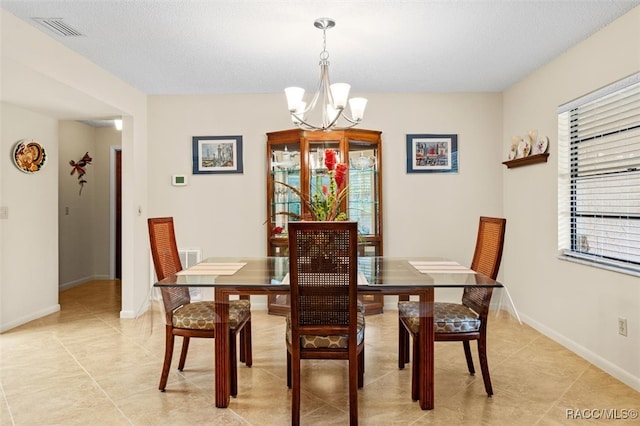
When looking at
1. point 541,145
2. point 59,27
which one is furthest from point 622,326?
point 59,27

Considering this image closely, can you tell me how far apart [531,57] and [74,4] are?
3333mm

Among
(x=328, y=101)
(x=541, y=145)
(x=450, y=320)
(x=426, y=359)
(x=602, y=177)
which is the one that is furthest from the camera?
(x=541, y=145)

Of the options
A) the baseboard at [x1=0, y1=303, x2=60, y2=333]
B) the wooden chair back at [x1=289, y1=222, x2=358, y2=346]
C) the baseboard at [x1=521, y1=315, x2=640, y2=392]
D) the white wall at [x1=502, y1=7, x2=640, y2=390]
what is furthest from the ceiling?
the baseboard at [x1=0, y1=303, x2=60, y2=333]

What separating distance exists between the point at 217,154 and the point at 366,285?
2.90m

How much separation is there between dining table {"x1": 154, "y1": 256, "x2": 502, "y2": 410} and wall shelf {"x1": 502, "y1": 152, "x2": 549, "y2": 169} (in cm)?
163

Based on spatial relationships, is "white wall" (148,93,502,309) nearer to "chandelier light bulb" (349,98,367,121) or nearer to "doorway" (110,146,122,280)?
"chandelier light bulb" (349,98,367,121)

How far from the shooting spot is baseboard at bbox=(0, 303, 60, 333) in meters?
3.63

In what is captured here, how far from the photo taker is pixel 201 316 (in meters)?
2.38

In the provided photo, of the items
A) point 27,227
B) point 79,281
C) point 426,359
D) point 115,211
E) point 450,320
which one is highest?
point 115,211

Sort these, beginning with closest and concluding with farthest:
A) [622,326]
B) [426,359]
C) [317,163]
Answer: [426,359] → [622,326] → [317,163]

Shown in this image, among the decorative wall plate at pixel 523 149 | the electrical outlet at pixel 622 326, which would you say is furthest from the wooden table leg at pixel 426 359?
the decorative wall plate at pixel 523 149

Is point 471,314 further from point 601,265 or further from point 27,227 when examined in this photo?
point 27,227

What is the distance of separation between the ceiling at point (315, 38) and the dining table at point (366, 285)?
63.1 inches

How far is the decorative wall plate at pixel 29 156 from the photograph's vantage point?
3773mm
